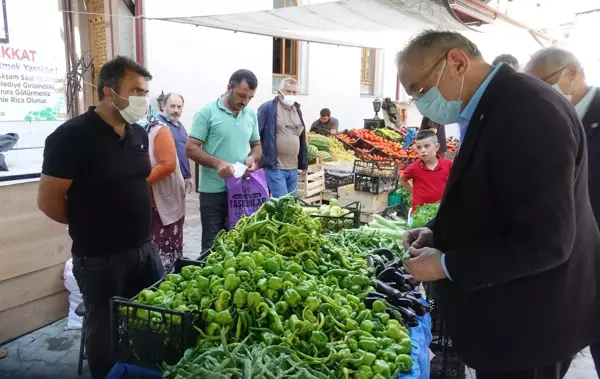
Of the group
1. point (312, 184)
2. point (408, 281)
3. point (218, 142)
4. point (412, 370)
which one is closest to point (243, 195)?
point (218, 142)

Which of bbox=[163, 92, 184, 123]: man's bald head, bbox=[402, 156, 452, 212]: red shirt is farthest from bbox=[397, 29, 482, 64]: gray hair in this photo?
bbox=[163, 92, 184, 123]: man's bald head

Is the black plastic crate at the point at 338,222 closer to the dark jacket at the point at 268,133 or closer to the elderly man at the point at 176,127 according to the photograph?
the dark jacket at the point at 268,133

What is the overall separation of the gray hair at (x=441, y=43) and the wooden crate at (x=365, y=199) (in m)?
4.48

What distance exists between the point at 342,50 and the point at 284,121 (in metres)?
8.84

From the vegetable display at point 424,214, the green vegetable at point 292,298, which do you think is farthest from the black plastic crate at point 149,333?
the vegetable display at point 424,214

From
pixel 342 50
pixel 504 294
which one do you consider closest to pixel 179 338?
pixel 504 294

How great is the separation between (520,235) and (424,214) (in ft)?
9.44

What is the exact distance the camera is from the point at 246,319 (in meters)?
1.95

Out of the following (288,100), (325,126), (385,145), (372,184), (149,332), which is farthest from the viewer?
(325,126)

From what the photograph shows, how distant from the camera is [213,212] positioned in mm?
4289

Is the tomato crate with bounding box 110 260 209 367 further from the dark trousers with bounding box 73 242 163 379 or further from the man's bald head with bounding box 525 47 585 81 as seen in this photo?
the man's bald head with bounding box 525 47 585 81

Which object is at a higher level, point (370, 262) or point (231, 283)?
point (231, 283)

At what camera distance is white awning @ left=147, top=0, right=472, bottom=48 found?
4805 mm

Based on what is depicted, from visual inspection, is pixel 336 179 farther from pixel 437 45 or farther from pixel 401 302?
pixel 437 45
